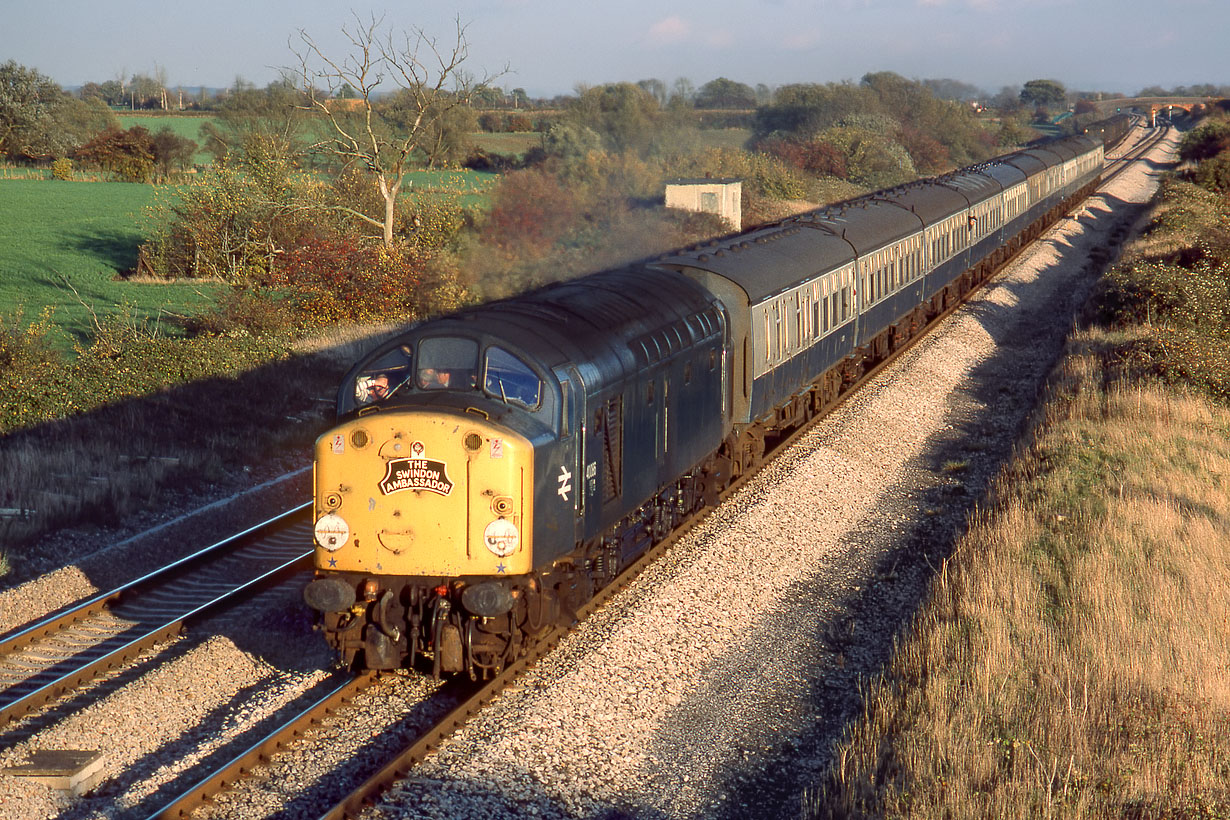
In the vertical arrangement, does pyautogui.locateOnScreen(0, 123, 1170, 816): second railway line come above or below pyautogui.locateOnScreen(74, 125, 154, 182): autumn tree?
below

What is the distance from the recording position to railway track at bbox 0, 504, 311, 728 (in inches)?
393

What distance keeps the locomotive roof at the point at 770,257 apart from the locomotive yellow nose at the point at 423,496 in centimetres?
668

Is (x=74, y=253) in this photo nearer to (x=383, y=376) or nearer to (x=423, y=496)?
(x=383, y=376)

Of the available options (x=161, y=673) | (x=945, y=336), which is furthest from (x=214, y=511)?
(x=945, y=336)

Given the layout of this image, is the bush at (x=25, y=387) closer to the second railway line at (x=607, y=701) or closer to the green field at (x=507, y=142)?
the second railway line at (x=607, y=701)

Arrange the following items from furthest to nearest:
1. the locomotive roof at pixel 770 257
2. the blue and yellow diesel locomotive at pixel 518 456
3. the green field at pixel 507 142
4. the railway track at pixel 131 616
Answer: the green field at pixel 507 142 → the locomotive roof at pixel 770 257 → the railway track at pixel 131 616 → the blue and yellow diesel locomotive at pixel 518 456

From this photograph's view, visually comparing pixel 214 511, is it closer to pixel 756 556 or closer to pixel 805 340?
pixel 756 556

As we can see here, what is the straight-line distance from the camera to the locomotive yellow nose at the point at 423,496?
8.95 meters

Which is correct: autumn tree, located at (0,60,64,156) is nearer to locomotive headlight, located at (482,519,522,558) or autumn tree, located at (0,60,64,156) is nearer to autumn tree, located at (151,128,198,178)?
autumn tree, located at (151,128,198,178)

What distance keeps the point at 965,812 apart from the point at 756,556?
21.2 feet

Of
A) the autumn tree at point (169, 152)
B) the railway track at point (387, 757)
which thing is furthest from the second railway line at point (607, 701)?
the autumn tree at point (169, 152)

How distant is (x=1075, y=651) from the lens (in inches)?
387

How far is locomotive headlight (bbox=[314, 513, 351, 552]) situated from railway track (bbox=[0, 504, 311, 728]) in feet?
8.16

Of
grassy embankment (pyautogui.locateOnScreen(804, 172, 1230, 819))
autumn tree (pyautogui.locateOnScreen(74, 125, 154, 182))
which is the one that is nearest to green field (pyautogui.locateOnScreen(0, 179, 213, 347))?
autumn tree (pyautogui.locateOnScreen(74, 125, 154, 182))
